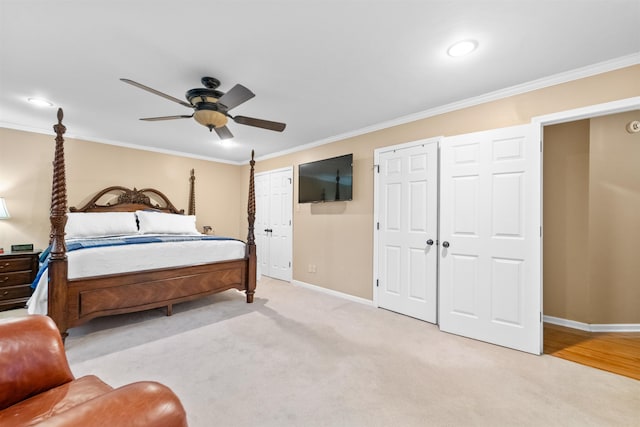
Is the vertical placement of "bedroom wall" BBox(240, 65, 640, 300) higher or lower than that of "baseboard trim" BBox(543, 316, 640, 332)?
higher

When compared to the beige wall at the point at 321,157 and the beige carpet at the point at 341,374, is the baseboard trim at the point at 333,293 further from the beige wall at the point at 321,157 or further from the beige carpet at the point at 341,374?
the beige carpet at the point at 341,374

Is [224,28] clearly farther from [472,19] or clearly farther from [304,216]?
[304,216]

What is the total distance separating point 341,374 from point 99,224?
3.99 metres

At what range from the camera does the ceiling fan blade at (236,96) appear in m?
2.03

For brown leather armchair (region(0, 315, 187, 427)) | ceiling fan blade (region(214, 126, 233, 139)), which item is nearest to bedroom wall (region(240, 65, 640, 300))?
ceiling fan blade (region(214, 126, 233, 139))

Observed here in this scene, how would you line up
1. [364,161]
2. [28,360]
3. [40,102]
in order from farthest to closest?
1. [364,161]
2. [40,102]
3. [28,360]

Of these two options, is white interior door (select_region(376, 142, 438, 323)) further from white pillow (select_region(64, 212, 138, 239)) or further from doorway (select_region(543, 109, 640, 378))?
white pillow (select_region(64, 212, 138, 239))

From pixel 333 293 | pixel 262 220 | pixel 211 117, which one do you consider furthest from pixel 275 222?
pixel 211 117

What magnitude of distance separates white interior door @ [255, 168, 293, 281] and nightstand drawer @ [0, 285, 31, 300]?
3.00 meters

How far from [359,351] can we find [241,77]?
2.67 meters

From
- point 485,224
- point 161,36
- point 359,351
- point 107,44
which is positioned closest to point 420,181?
point 485,224

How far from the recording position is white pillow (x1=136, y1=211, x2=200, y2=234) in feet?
14.5

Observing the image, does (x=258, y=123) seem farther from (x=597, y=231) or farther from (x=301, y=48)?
(x=597, y=231)

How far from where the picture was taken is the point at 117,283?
9.12 ft
